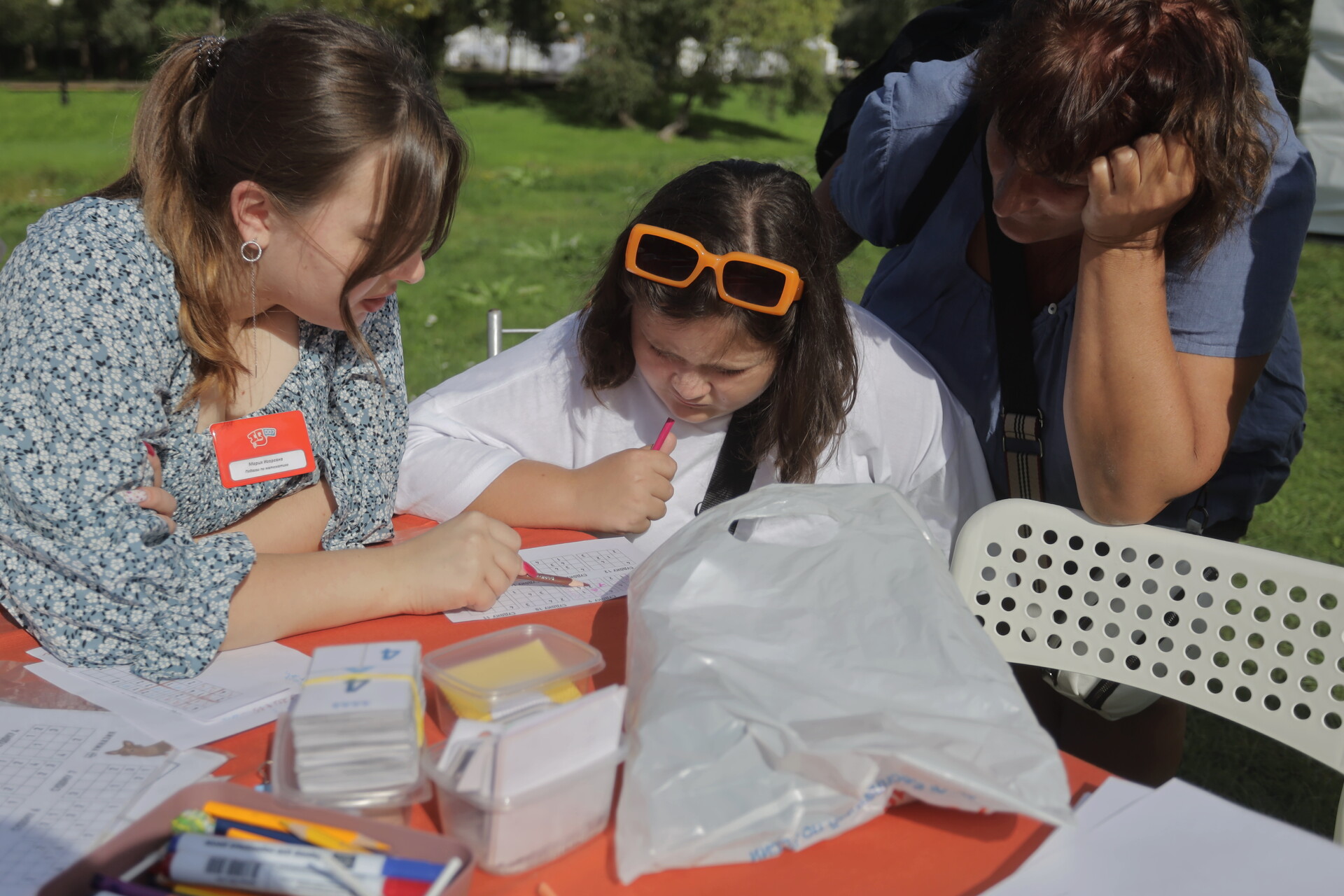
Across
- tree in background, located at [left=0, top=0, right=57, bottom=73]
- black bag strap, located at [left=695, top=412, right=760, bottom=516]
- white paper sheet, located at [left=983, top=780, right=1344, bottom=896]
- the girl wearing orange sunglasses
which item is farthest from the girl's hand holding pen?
tree in background, located at [left=0, top=0, right=57, bottom=73]

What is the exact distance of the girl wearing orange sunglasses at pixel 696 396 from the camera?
1.68 metres

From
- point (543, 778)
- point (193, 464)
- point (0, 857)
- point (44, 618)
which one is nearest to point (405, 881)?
point (543, 778)

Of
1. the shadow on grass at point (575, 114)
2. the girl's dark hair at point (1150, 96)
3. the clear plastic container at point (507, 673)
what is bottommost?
the shadow on grass at point (575, 114)

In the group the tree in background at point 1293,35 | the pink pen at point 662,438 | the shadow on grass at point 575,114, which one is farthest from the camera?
the shadow on grass at point 575,114

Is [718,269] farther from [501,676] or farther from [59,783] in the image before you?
[59,783]

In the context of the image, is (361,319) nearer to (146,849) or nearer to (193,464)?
(193,464)

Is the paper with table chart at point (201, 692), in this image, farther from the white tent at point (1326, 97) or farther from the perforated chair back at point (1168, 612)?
the white tent at point (1326, 97)

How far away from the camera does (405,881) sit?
0.76 metres

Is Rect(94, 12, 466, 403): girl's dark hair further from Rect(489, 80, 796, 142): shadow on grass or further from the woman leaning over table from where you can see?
Rect(489, 80, 796, 142): shadow on grass

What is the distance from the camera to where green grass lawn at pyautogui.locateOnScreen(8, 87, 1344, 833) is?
2.60m

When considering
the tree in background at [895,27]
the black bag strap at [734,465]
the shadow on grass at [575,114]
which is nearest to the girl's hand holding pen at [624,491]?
the black bag strap at [734,465]

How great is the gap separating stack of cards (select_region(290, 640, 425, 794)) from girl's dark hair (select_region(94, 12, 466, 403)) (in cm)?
70

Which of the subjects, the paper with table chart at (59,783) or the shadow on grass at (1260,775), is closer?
the paper with table chart at (59,783)

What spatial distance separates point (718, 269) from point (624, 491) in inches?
15.8
